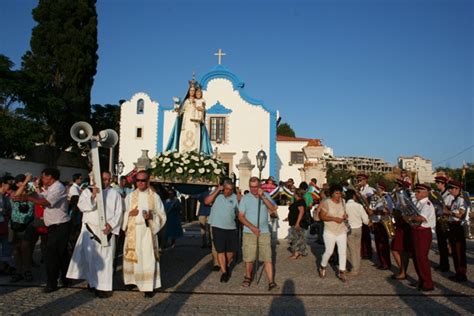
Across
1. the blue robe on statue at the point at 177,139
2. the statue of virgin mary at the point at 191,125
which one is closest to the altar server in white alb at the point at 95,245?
the blue robe on statue at the point at 177,139

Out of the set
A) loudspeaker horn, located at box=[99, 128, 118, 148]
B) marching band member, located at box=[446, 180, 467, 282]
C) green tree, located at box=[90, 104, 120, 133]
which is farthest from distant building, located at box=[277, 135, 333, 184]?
loudspeaker horn, located at box=[99, 128, 118, 148]

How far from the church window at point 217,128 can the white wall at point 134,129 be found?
416cm

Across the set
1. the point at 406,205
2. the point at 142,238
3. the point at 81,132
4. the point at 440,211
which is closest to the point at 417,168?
the point at 440,211

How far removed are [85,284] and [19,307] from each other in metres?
1.65

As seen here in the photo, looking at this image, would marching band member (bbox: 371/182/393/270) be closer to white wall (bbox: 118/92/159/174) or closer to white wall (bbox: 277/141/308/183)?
white wall (bbox: 118/92/159/174)

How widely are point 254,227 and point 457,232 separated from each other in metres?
3.73

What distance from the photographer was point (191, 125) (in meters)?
12.0

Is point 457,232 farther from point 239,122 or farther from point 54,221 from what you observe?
point 239,122

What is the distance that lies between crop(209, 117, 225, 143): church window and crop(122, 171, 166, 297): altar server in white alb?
24.2 meters

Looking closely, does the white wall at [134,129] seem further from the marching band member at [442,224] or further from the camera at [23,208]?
the marching band member at [442,224]

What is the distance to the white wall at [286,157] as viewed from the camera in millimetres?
33938

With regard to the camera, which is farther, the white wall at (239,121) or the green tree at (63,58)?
the green tree at (63,58)

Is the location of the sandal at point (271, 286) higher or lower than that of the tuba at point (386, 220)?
lower

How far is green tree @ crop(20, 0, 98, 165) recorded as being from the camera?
105 feet
